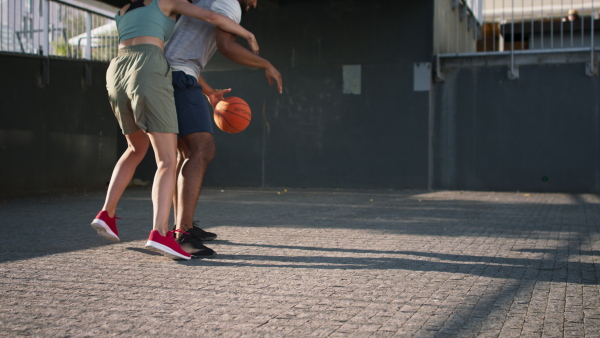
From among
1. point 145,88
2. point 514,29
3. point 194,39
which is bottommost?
point 145,88

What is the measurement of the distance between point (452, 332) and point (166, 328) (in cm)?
116

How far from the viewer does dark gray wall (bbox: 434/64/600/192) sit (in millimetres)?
11961

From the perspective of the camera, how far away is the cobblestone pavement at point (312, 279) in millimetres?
2729

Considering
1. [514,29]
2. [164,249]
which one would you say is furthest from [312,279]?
[514,29]

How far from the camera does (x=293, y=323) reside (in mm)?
2738

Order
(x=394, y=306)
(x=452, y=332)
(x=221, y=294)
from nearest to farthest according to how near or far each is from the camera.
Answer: (x=452, y=332), (x=394, y=306), (x=221, y=294)

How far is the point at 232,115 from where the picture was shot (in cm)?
555

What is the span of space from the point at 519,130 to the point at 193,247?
9.33 meters

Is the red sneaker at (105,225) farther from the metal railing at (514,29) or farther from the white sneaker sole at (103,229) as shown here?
the metal railing at (514,29)

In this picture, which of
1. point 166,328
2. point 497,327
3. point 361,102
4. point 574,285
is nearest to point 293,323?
point 166,328

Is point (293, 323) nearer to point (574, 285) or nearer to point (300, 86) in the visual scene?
point (574, 285)

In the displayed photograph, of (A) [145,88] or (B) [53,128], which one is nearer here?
(A) [145,88]

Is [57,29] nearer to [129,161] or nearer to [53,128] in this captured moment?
[53,128]

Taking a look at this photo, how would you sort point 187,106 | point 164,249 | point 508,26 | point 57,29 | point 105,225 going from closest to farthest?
1. point 164,249
2. point 105,225
3. point 187,106
4. point 57,29
5. point 508,26
